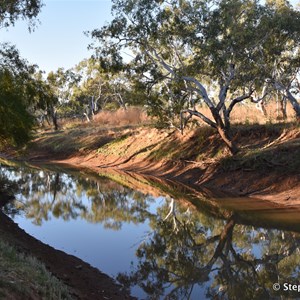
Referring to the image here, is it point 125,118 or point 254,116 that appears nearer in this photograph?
→ point 254,116

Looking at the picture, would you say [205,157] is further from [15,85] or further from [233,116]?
[15,85]

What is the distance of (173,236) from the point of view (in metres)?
11.4

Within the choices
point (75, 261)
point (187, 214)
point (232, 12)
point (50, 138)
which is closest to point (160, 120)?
point (232, 12)

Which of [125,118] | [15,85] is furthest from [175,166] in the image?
[125,118]

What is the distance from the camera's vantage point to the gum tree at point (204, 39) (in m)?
17.6

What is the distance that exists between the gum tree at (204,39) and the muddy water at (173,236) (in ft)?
17.4

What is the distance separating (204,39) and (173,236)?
10.4 metres

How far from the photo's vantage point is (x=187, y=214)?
14.2 m

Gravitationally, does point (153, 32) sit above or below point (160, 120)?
above

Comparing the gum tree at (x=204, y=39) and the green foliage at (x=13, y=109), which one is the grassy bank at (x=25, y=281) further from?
the gum tree at (x=204, y=39)

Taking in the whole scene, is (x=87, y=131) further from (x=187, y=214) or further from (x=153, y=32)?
(x=187, y=214)

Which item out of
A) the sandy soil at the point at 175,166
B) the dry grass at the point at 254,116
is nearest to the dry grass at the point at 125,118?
the sandy soil at the point at 175,166

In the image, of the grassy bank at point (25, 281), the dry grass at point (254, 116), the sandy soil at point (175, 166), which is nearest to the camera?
the grassy bank at point (25, 281)

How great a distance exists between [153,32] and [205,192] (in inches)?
302
